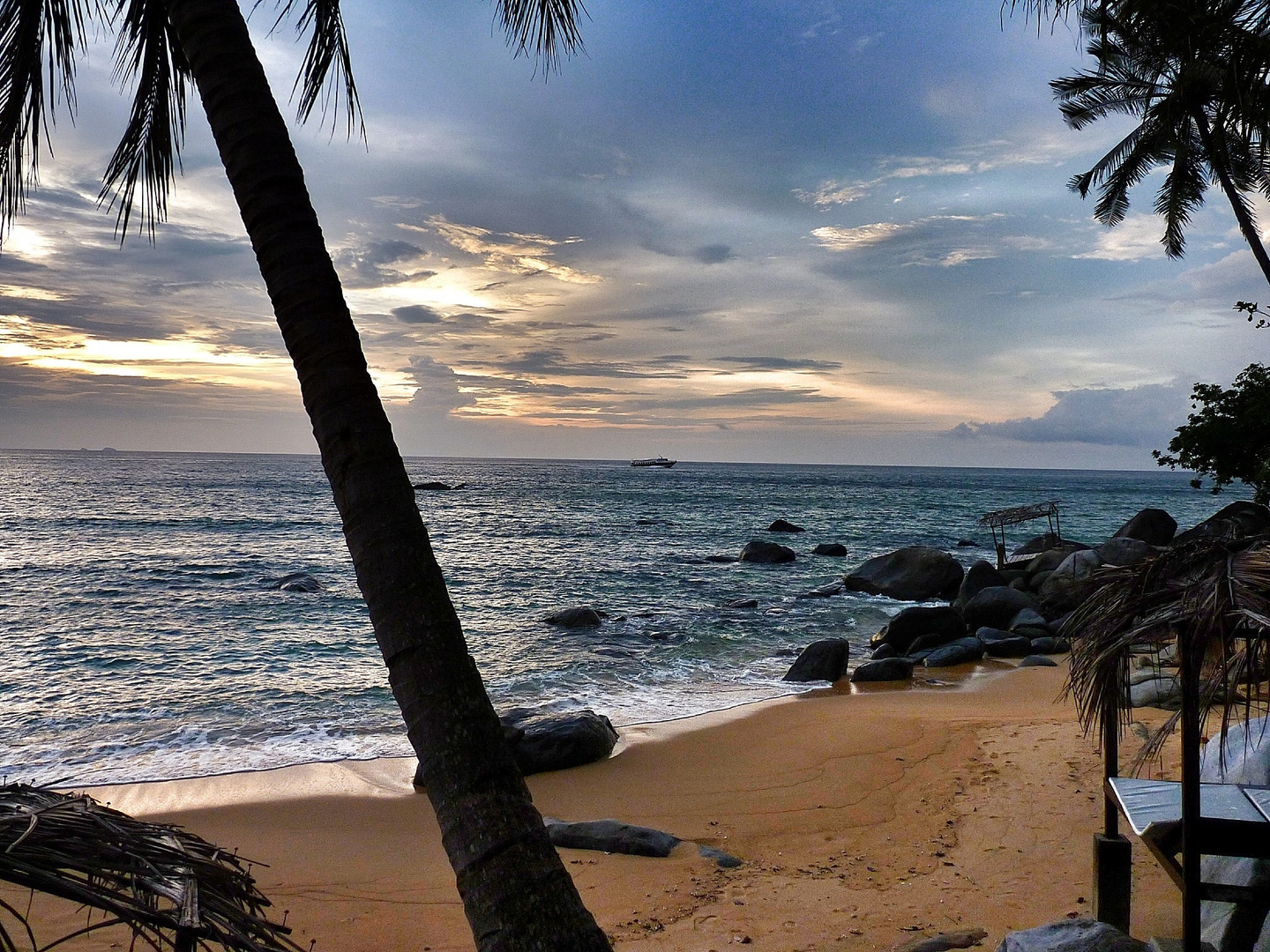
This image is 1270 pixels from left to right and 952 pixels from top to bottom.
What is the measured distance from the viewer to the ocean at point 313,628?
453 inches

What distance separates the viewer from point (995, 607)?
20016 millimetres

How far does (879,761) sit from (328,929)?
640 centimetres

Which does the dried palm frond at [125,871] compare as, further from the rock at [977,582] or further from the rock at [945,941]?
the rock at [977,582]

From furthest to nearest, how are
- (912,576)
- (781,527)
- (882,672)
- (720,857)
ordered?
1. (781,527)
2. (912,576)
3. (882,672)
4. (720,857)

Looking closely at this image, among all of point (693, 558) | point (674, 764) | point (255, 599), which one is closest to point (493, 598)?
point (255, 599)

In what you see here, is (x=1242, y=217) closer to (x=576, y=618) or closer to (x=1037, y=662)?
(x=1037, y=662)

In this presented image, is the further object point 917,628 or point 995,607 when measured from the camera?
point 995,607

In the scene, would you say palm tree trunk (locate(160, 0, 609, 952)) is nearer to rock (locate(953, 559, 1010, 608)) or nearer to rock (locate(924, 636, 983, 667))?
rock (locate(924, 636, 983, 667))

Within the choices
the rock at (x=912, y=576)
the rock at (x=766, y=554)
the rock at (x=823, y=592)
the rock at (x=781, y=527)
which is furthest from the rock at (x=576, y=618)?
the rock at (x=781, y=527)

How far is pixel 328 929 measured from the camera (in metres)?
6.14

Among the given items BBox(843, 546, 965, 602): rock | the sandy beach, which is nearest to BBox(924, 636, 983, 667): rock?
the sandy beach

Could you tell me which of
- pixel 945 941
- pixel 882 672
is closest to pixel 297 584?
pixel 882 672

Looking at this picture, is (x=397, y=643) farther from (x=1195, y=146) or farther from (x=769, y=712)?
(x=1195, y=146)

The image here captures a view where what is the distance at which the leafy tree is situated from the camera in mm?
23922
